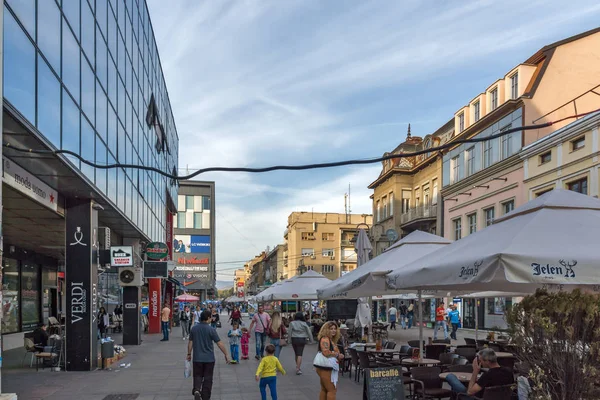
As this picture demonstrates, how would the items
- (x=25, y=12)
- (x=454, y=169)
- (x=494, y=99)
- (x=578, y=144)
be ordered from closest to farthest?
(x=25, y=12) < (x=578, y=144) < (x=494, y=99) < (x=454, y=169)

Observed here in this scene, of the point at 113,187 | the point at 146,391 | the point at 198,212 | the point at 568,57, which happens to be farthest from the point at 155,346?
the point at 198,212

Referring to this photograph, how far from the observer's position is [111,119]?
16047mm

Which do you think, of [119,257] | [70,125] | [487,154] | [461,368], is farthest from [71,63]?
[487,154]

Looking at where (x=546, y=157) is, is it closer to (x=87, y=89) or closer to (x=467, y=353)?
→ (x=467, y=353)

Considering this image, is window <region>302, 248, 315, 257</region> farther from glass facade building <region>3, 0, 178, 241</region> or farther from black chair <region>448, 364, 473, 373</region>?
black chair <region>448, 364, 473, 373</region>

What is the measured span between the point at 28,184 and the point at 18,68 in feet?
11.0

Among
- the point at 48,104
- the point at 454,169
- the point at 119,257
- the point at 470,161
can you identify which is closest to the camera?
the point at 48,104

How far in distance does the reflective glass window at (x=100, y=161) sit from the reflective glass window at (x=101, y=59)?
1794mm

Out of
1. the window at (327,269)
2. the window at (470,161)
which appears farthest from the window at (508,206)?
the window at (327,269)

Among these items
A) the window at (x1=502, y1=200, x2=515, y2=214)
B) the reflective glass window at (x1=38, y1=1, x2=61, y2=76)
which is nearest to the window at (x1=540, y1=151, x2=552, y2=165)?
the window at (x1=502, y1=200, x2=515, y2=214)

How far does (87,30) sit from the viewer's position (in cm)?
1363

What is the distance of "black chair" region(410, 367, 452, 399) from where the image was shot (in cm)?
896

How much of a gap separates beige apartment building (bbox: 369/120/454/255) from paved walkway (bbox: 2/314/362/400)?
25205mm

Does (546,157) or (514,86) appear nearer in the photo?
(546,157)
